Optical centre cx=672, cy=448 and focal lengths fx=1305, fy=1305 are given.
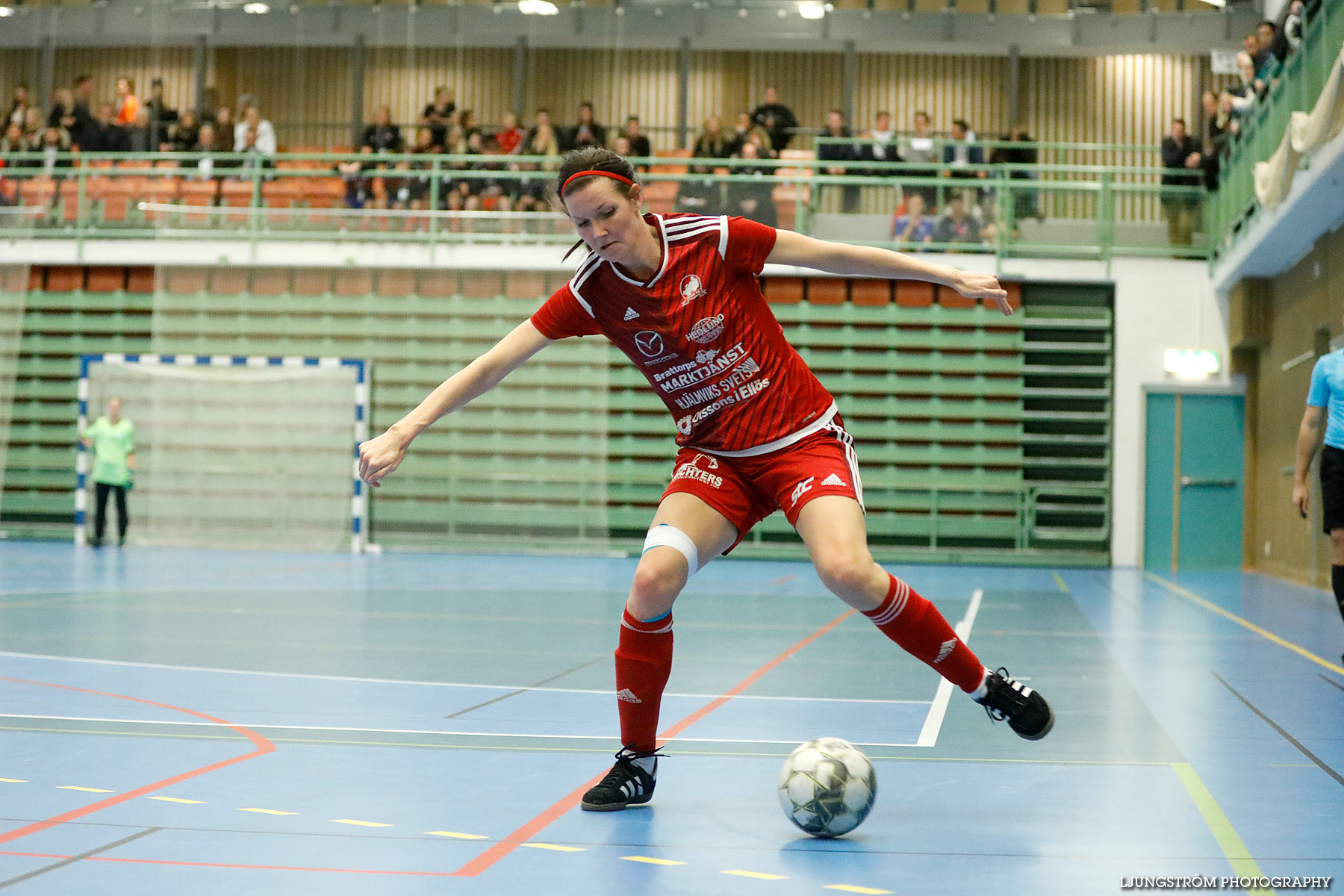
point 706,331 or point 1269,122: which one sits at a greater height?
point 1269,122

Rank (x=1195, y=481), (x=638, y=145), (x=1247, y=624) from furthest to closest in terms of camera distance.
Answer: (x=638, y=145) < (x=1195, y=481) < (x=1247, y=624)

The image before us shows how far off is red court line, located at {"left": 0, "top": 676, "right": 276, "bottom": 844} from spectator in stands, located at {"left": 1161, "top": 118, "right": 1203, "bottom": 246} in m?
16.1

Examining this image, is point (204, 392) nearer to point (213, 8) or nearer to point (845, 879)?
point (213, 8)

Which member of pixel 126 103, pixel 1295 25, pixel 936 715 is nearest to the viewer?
pixel 936 715

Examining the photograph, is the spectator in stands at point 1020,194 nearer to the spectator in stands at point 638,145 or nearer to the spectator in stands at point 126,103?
the spectator in stands at point 638,145

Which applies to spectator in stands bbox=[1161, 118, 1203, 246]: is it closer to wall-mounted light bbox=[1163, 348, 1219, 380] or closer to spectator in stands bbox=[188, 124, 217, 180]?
wall-mounted light bbox=[1163, 348, 1219, 380]

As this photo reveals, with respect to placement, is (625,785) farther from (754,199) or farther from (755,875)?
(754,199)

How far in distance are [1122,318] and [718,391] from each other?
15862 millimetres

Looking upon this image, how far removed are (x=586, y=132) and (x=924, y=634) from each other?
17114 mm

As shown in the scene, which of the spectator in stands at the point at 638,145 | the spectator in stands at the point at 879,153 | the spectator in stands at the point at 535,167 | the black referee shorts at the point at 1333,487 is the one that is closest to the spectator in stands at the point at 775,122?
the spectator in stands at the point at 879,153

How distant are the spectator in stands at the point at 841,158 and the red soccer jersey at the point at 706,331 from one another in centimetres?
1385

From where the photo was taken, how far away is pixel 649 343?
3.97 meters

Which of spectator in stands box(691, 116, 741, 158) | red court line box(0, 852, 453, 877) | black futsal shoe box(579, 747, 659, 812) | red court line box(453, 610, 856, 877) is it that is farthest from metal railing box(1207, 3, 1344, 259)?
red court line box(0, 852, 453, 877)

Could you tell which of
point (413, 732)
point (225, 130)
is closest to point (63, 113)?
point (225, 130)
